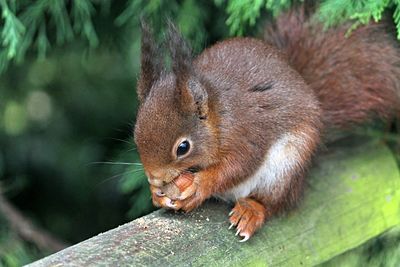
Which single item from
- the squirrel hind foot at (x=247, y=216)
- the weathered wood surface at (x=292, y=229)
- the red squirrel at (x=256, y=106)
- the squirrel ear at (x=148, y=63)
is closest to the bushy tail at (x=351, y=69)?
the red squirrel at (x=256, y=106)

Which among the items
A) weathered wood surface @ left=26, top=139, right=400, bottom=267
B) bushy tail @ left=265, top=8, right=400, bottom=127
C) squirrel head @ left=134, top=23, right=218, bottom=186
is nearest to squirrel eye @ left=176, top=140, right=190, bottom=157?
squirrel head @ left=134, top=23, right=218, bottom=186

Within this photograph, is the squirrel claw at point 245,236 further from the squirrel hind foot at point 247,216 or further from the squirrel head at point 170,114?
the squirrel head at point 170,114

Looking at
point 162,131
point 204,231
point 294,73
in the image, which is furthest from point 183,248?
point 294,73

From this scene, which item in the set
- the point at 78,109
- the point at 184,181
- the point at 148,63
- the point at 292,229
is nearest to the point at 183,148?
the point at 184,181

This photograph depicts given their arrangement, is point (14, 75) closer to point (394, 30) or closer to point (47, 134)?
point (47, 134)

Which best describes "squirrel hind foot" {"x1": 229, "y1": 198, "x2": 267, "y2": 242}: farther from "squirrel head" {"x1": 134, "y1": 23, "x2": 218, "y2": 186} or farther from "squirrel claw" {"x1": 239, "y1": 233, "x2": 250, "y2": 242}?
"squirrel head" {"x1": 134, "y1": 23, "x2": 218, "y2": 186}

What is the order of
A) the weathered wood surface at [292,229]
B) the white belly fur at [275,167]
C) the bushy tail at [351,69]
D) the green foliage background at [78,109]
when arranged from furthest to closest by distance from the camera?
1. the green foliage background at [78,109]
2. the bushy tail at [351,69]
3. the white belly fur at [275,167]
4. the weathered wood surface at [292,229]
